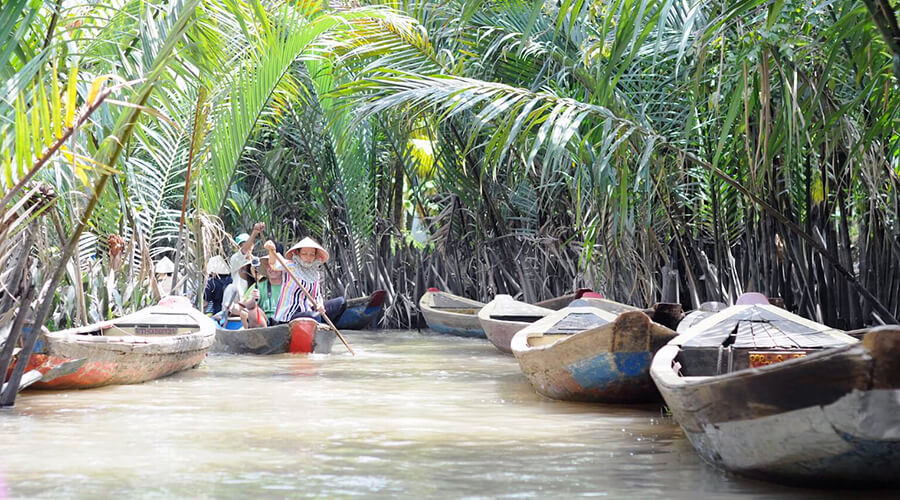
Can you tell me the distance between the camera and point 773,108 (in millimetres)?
7270

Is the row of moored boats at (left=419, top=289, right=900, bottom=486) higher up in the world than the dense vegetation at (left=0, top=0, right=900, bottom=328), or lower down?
lower down

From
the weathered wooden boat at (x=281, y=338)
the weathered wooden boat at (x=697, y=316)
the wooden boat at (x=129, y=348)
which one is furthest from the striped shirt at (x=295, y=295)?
the weathered wooden boat at (x=697, y=316)

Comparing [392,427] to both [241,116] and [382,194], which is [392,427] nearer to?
[241,116]

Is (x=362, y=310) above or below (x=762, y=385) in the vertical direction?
above

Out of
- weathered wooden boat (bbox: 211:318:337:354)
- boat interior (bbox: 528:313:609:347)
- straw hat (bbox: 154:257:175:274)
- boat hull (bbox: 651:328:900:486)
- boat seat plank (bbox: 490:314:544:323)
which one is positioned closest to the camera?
boat hull (bbox: 651:328:900:486)

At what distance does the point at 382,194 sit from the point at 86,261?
23.6 feet

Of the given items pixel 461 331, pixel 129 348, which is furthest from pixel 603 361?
pixel 461 331

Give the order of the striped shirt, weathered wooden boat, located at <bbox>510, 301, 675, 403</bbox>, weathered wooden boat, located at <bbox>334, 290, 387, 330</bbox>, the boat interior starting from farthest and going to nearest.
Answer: weathered wooden boat, located at <bbox>334, 290, 387, 330</bbox> → the striped shirt → the boat interior → weathered wooden boat, located at <bbox>510, 301, 675, 403</bbox>

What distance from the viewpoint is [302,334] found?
398 inches

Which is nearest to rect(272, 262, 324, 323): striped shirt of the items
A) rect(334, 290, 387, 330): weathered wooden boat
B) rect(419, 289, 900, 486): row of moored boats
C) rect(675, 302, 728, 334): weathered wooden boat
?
rect(334, 290, 387, 330): weathered wooden boat

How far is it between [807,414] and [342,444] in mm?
2360

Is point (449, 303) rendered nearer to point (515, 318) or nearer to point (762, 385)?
point (515, 318)

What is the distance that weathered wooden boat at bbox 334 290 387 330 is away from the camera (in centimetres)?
1448

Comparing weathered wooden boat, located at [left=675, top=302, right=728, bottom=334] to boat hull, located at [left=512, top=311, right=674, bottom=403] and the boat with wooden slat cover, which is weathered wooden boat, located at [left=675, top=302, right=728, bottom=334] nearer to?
boat hull, located at [left=512, top=311, right=674, bottom=403]
